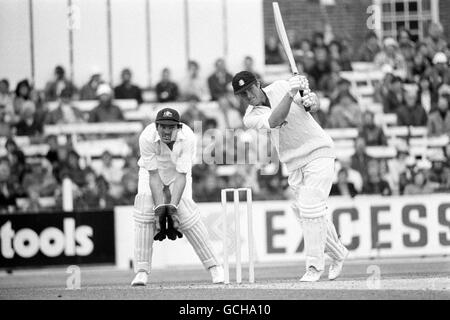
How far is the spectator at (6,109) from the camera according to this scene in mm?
16391

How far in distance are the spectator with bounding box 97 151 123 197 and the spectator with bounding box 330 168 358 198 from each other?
9.13 ft

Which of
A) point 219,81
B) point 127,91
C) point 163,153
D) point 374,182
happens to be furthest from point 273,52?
point 163,153

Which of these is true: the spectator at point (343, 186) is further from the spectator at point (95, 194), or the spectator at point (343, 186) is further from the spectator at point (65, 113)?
the spectator at point (65, 113)

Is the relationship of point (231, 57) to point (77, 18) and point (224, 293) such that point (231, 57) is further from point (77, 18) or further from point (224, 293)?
point (224, 293)

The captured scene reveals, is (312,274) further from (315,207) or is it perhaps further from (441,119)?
(441,119)

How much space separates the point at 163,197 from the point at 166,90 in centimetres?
710

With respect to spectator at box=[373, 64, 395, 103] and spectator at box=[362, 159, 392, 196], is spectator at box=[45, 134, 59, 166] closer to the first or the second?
spectator at box=[362, 159, 392, 196]

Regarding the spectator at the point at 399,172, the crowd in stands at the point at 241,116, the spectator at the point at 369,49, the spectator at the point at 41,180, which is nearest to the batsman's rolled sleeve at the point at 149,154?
the crowd in stands at the point at 241,116

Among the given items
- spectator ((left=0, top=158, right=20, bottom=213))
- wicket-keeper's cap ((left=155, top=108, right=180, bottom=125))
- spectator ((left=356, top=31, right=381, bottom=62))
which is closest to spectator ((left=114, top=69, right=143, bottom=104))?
spectator ((left=0, top=158, right=20, bottom=213))

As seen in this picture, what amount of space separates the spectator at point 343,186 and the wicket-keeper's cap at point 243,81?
243 inches

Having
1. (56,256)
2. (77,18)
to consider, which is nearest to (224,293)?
(56,256)

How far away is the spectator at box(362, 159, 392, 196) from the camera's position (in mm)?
16062

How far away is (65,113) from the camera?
17.0 m
